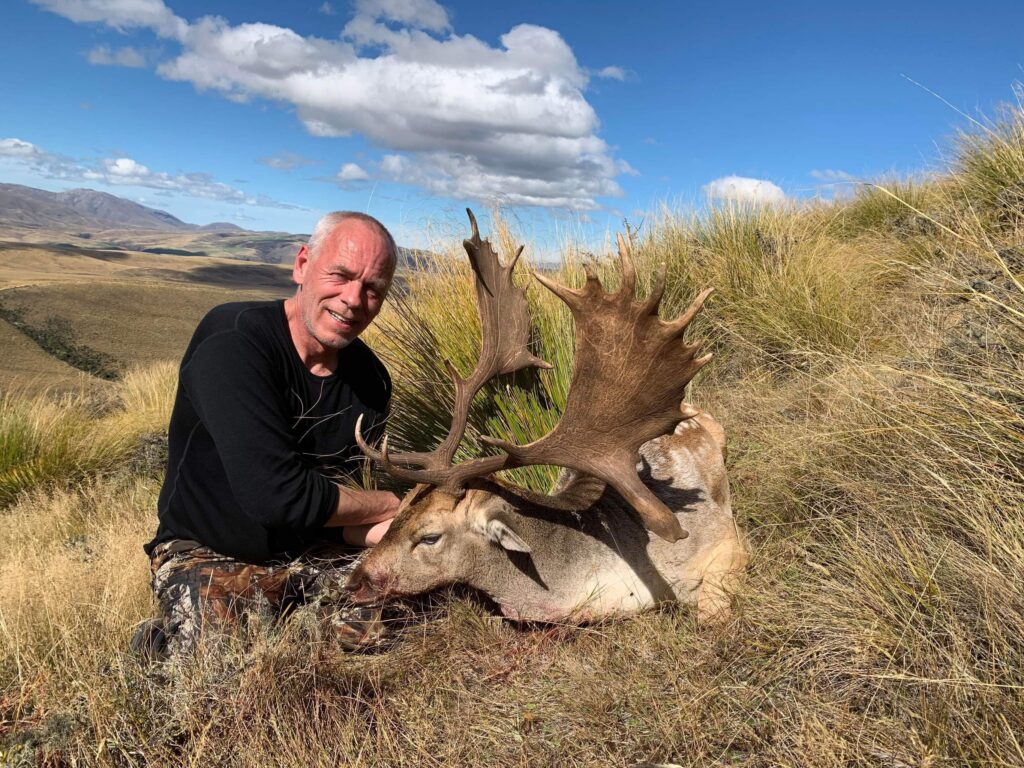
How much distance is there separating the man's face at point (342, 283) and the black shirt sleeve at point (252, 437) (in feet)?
1.30

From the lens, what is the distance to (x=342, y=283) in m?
3.38

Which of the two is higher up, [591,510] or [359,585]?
[591,510]

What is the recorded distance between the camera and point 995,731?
1798 mm

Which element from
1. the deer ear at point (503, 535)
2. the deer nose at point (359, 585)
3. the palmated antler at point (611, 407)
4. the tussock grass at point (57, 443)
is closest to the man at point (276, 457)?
the deer nose at point (359, 585)

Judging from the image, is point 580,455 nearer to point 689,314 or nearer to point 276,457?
point 689,314

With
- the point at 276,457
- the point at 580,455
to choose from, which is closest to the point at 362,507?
the point at 276,457

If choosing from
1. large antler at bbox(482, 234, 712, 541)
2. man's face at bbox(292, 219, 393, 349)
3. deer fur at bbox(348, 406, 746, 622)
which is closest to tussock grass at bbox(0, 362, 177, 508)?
man's face at bbox(292, 219, 393, 349)

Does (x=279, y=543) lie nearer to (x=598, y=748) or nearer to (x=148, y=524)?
(x=598, y=748)

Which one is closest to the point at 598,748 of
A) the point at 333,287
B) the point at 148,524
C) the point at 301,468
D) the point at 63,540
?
the point at 301,468

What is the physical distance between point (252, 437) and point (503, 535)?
1197mm

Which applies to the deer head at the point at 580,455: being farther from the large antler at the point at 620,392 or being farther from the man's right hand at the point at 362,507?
the man's right hand at the point at 362,507

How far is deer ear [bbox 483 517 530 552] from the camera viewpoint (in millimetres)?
2994

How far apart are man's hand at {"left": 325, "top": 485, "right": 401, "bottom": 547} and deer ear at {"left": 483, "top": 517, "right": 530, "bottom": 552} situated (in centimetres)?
59

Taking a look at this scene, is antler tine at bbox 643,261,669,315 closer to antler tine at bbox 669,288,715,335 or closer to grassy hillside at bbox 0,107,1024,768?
antler tine at bbox 669,288,715,335
